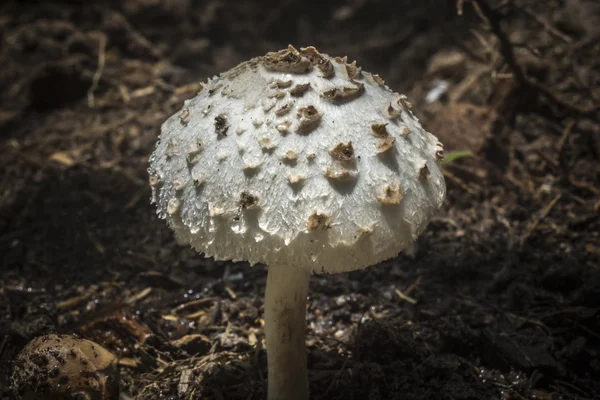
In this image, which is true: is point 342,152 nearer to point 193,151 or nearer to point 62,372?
point 193,151

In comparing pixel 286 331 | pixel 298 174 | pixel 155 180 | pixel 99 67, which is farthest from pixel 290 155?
pixel 99 67

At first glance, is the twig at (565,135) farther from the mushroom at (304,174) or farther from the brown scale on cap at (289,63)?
the brown scale on cap at (289,63)

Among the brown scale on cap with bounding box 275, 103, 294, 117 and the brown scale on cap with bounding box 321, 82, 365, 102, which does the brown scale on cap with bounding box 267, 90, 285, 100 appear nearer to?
the brown scale on cap with bounding box 275, 103, 294, 117

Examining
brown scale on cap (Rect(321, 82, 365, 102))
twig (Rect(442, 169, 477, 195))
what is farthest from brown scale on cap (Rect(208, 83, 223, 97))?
twig (Rect(442, 169, 477, 195))

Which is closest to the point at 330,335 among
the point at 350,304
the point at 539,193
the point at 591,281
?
the point at 350,304

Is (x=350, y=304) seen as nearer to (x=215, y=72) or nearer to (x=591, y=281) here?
(x=591, y=281)
